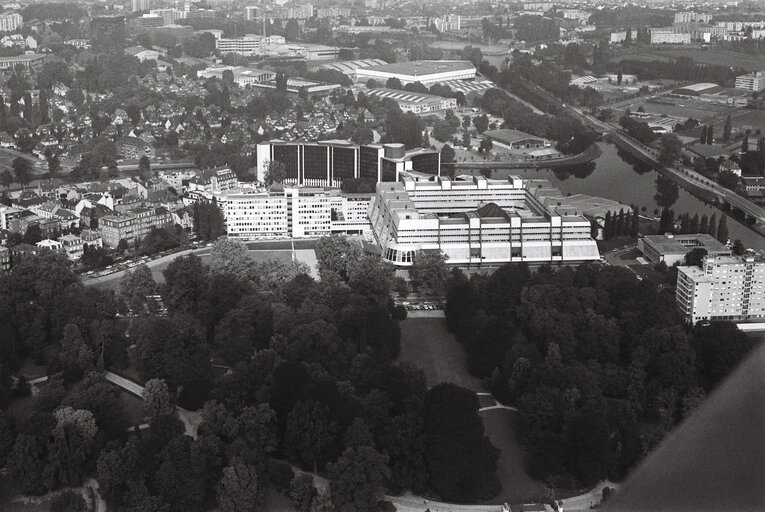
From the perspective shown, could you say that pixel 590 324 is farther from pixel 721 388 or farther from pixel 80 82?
pixel 80 82

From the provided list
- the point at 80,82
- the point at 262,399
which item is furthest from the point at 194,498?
the point at 80,82

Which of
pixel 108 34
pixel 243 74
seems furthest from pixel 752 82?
pixel 108 34

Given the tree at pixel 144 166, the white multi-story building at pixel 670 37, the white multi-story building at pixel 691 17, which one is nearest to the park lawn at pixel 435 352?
the tree at pixel 144 166

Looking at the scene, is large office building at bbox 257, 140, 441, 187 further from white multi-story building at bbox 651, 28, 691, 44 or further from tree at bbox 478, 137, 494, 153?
white multi-story building at bbox 651, 28, 691, 44

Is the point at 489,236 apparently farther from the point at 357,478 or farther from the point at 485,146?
the point at 485,146

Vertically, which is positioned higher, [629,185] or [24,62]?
[24,62]

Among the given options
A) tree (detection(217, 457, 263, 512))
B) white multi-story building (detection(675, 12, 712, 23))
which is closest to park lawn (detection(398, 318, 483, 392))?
tree (detection(217, 457, 263, 512))
